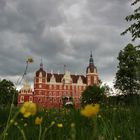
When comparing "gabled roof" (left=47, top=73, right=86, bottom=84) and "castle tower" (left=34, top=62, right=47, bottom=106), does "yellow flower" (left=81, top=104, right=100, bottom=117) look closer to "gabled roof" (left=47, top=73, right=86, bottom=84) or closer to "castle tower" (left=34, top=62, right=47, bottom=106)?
"castle tower" (left=34, top=62, right=47, bottom=106)

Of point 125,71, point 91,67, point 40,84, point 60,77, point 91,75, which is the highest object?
point 91,67

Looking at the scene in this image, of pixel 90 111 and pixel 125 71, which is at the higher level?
pixel 125 71

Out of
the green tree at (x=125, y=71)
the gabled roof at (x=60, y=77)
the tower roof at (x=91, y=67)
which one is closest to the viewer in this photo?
the green tree at (x=125, y=71)

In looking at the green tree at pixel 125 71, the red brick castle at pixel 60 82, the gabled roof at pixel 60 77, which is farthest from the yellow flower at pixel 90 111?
the gabled roof at pixel 60 77

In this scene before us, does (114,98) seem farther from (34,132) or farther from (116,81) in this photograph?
(116,81)

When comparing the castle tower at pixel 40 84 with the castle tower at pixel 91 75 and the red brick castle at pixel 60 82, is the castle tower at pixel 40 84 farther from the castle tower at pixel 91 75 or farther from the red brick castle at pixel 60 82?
the castle tower at pixel 91 75

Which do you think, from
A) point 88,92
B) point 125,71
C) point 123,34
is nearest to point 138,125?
point 123,34

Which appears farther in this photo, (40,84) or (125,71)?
(40,84)

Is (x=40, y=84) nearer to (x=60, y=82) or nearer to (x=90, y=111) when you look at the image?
(x=60, y=82)

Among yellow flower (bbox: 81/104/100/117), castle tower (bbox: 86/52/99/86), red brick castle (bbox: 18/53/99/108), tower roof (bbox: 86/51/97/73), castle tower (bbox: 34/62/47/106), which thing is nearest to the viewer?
yellow flower (bbox: 81/104/100/117)

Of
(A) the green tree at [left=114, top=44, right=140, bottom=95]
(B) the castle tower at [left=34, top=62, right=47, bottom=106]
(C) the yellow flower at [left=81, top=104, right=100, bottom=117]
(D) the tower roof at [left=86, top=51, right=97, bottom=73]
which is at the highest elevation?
(D) the tower roof at [left=86, top=51, right=97, bottom=73]

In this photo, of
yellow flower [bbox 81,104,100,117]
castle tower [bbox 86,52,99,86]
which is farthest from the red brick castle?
yellow flower [bbox 81,104,100,117]

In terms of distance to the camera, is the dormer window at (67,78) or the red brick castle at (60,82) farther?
the dormer window at (67,78)

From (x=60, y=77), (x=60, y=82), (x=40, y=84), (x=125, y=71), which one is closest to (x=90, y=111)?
(x=125, y=71)
